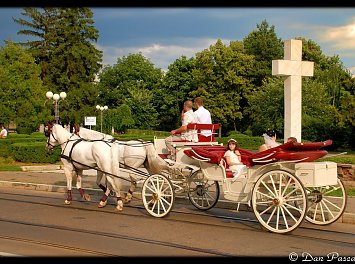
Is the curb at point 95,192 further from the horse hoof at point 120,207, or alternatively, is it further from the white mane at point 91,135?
the white mane at point 91,135

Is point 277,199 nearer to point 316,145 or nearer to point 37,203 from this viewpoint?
point 316,145

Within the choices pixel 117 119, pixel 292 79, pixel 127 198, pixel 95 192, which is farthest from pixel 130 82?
pixel 127 198

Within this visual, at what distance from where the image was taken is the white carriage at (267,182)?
9.78 meters

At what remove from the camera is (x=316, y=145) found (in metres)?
10.0

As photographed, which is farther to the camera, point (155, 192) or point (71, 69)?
point (71, 69)

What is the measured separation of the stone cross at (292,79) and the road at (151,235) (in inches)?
226

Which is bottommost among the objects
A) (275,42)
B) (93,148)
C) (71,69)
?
(93,148)

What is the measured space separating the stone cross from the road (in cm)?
574

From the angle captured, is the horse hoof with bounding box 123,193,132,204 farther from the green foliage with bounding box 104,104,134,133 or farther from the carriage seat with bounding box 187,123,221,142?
the green foliage with bounding box 104,104,134,133

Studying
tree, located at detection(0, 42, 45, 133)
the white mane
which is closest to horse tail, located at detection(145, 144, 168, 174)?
the white mane

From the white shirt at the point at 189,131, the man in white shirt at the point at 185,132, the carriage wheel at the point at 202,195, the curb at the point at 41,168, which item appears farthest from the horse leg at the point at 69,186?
the curb at the point at 41,168

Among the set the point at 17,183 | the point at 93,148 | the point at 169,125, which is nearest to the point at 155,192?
the point at 93,148

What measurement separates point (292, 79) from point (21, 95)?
38.9 meters
